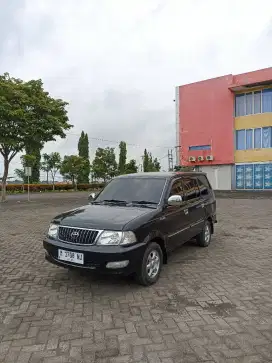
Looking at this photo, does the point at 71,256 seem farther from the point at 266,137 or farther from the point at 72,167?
the point at 72,167

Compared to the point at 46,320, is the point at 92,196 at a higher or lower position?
higher

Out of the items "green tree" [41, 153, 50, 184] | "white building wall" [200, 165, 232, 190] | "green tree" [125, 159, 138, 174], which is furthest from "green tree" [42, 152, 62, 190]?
"white building wall" [200, 165, 232, 190]

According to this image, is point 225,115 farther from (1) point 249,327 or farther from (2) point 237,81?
(1) point 249,327

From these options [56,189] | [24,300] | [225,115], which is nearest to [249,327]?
[24,300]

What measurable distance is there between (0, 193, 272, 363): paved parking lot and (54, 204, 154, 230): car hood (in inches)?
38.8

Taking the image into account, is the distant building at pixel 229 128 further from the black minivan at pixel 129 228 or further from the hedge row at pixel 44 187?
the black minivan at pixel 129 228

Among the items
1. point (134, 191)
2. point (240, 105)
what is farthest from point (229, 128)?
point (134, 191)

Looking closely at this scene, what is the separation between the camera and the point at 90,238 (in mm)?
4047

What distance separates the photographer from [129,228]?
13.2 feet

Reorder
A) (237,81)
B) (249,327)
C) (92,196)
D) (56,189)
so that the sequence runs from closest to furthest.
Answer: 1. (249,327)
2. (92,196)
3. (237,81)
4. (56,189)

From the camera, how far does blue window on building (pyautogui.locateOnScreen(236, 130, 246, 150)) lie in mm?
29027

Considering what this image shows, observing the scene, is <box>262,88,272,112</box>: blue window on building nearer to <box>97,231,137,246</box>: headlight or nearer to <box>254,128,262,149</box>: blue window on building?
<box>254,128,262,149</box>: blue window on building

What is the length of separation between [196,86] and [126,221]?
30132 millimetres

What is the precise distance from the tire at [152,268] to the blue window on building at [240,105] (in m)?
27.7
